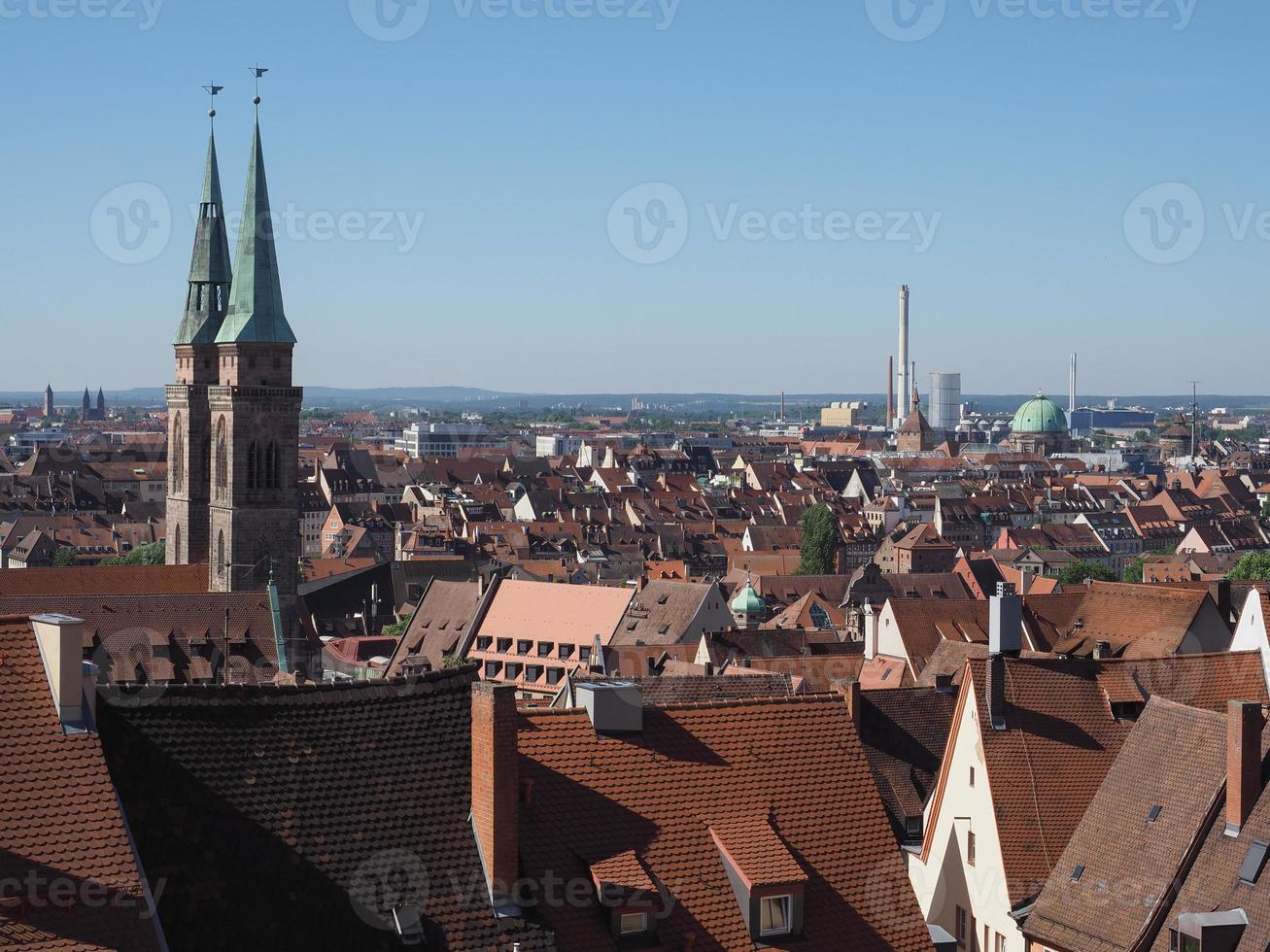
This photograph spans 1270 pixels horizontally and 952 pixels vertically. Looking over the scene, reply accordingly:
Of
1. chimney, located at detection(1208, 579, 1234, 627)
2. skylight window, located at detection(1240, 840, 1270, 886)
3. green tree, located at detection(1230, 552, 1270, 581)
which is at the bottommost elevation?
green tree, located at detection(1230, 552, 1270, 581)

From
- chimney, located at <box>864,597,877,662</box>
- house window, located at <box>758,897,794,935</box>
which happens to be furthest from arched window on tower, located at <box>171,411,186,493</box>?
house window, located at <box>758,897,794,935</box>

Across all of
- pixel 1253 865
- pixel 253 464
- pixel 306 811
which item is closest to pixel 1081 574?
pixel 253 464

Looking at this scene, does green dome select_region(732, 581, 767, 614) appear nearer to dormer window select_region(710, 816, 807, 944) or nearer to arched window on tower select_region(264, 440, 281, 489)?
arched window on tower select_region(264, 440, 281, 489)

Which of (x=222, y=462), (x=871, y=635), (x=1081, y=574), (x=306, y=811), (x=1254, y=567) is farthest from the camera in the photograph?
(x=1081, y=574)

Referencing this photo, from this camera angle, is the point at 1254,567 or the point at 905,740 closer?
the point at 905,740

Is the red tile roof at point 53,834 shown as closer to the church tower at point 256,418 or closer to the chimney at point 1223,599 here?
the chimney at point 1223,599

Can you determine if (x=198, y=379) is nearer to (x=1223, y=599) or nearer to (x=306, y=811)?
(x=1223, y=599)
